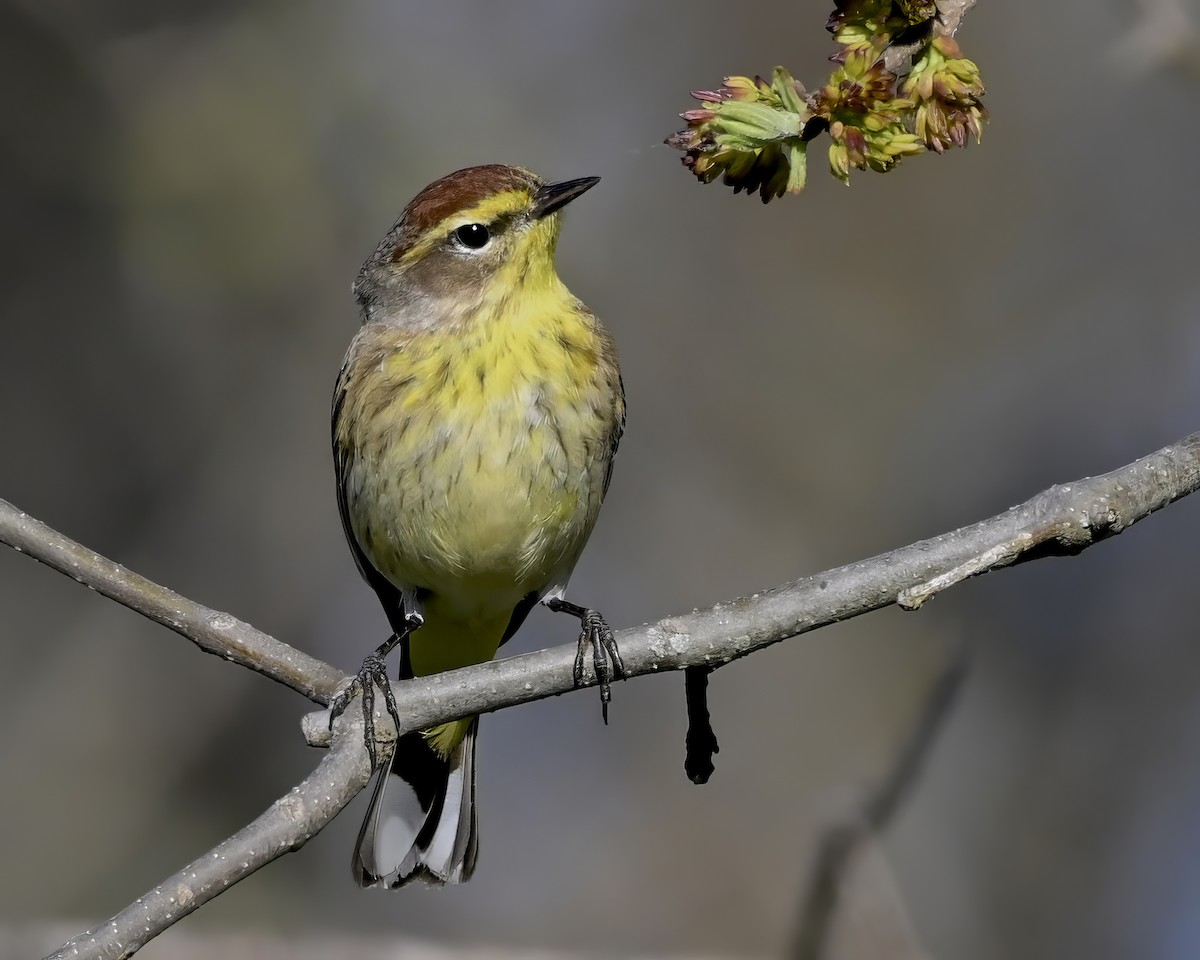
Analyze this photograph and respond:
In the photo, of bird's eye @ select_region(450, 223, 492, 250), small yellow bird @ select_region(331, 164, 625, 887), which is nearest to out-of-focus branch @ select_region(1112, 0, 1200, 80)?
small yellow bird @ select_region(331, 164, 625, 887)

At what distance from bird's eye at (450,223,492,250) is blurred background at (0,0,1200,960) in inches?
107

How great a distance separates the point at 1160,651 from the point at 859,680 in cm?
161

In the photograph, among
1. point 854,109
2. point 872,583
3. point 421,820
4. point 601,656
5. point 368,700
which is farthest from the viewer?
point 421,820

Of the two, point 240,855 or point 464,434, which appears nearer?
point 240,855

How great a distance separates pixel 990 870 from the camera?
6.90m

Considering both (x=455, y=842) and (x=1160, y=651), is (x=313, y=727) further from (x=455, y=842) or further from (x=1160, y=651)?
(x=1160, y=651)

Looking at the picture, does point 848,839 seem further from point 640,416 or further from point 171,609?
point 640,416

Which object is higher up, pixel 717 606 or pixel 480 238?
pixel 480 238

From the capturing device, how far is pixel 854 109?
2.42 m

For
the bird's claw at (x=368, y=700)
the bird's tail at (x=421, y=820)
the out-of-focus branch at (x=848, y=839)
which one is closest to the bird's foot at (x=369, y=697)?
the bird's claw at (x=368, y=700)

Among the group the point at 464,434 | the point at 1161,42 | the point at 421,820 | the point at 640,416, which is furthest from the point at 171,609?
the point at 640,416

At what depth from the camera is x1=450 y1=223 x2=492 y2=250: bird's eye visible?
4.62 meters

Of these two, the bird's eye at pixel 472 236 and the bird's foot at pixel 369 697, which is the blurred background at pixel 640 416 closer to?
the bird's eye at pixel 472 236

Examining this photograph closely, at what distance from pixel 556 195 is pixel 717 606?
1889mm
